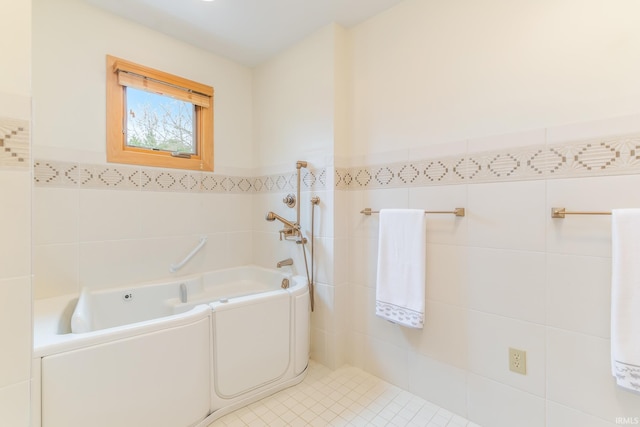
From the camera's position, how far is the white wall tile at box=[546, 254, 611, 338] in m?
1.20

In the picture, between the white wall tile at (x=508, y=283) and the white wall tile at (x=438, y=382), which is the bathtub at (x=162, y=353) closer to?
the white wall tile at (x=438, y=382)

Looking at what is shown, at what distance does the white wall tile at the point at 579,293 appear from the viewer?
1204 mm

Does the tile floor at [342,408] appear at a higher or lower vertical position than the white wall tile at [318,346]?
lower

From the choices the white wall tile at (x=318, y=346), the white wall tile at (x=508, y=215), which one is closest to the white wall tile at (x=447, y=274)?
the white wall tile at (x=508, y=215)

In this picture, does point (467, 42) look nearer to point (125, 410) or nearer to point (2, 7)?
point (2, 7)

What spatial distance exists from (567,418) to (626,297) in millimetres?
611

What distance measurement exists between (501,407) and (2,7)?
2518 mm

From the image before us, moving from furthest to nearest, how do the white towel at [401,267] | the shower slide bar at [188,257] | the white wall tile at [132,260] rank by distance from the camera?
the shower slide bar at [188,257]
the white wall tile at [132,260]
the white towel at [401,267]

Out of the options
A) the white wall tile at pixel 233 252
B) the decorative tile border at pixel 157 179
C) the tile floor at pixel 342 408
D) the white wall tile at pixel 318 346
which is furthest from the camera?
the white wall tile at pixel 233 252

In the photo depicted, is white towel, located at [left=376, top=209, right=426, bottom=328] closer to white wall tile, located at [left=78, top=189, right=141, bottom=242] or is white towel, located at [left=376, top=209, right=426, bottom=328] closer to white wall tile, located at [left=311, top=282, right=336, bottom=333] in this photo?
white wall tile, located at [left=311, top=282, right=336, bottom=333]

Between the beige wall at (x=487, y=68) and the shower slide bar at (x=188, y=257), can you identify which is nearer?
the beige wall at (x=487, y=68)

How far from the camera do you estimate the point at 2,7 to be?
89cm

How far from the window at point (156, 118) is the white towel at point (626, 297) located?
252cm

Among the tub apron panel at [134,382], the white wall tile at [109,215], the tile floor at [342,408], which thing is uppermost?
the white wall tile at [109,215]
